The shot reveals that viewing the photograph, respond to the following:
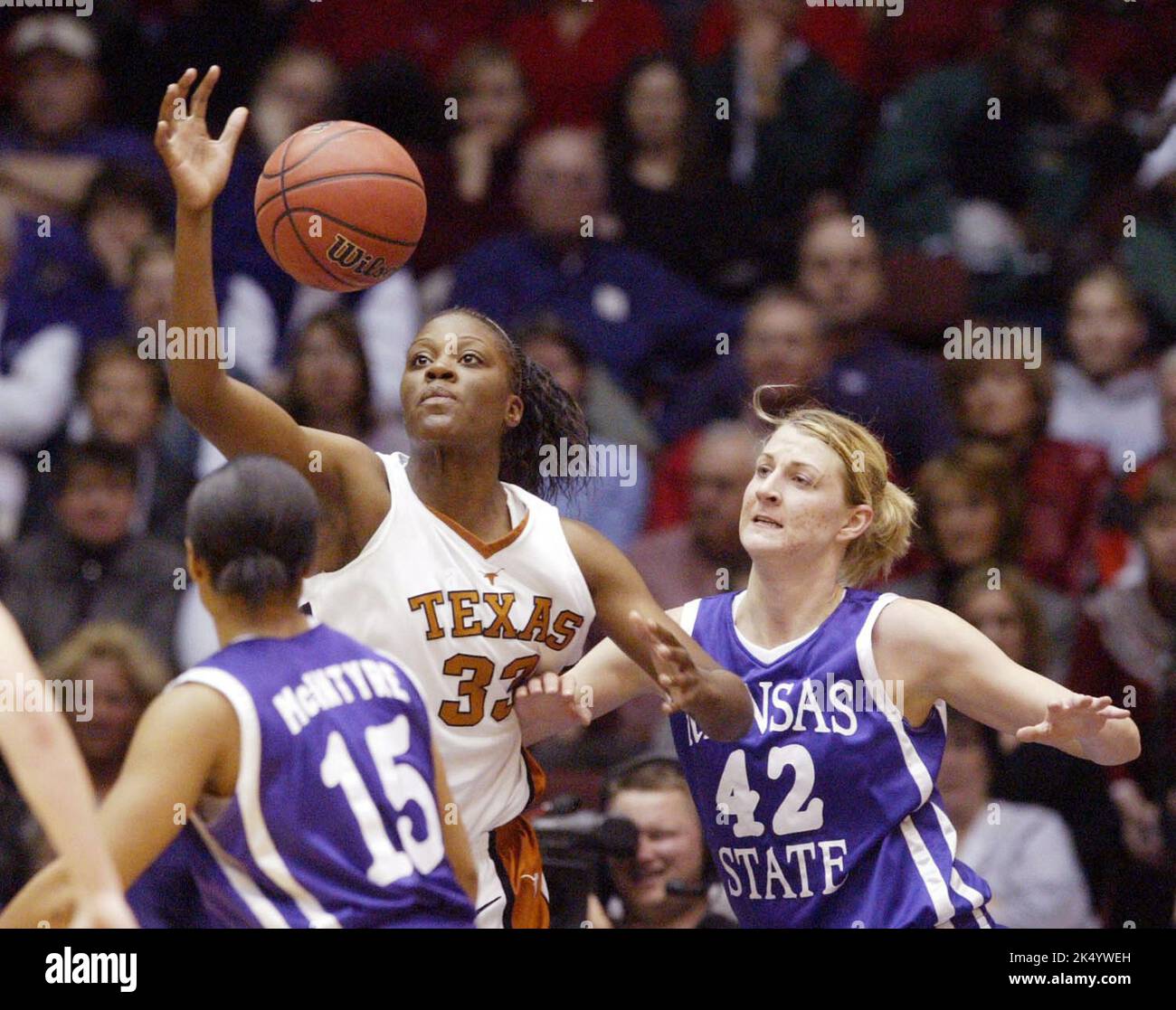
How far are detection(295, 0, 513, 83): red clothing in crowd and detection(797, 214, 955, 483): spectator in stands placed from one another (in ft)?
7.36

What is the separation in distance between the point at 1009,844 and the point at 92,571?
10.9 feet

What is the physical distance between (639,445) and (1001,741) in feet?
6.16

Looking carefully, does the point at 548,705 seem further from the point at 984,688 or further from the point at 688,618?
the point at 984,688

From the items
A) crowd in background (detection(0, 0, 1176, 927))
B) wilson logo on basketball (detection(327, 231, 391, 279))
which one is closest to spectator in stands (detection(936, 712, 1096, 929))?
crowd in background (detection(0, 0, 1176, 927))

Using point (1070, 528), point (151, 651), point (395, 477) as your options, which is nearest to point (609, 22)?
point (1070, 528)

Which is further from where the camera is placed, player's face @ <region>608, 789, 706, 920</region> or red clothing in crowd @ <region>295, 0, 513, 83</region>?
red clothing in crowd @ <region>295, 0, 513, 83</region>

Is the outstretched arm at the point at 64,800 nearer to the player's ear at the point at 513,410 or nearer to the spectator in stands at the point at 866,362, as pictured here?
the player's ear at the point at 513,410

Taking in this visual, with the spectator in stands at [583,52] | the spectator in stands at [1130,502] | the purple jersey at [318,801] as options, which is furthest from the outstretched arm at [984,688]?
the spectator in stands at [583,52]

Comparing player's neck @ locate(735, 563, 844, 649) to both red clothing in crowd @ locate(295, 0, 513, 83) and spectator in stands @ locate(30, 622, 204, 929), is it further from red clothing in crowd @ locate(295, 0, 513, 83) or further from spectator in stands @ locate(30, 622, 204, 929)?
red clothing in crowd @ locate(295, 0, 513, 83)

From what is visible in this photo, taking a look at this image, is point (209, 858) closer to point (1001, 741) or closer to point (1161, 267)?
point (1001, 741)

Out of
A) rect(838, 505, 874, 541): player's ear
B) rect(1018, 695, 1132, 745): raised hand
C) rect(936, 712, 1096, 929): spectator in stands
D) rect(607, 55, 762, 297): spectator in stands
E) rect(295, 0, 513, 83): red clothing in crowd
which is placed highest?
rect(295, 0, 513, 83): red clothing in crowd

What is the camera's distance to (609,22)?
8805mm

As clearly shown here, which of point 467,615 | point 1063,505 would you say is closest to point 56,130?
point 1063,505

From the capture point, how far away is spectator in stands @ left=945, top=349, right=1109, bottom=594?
7234 millimetres
